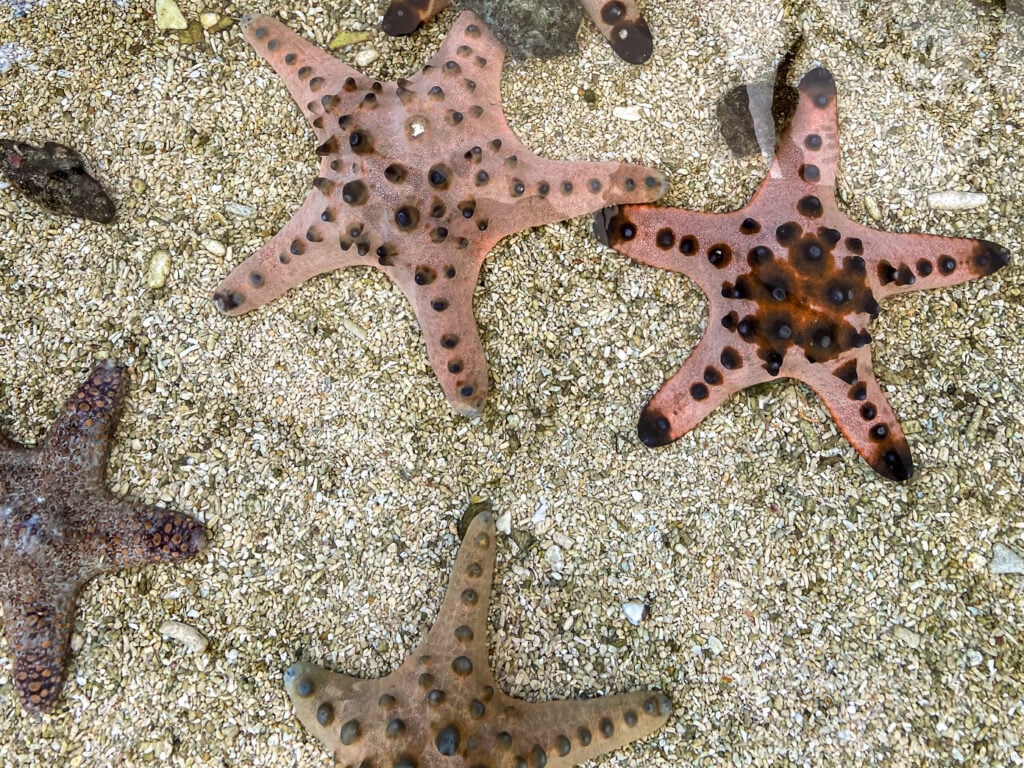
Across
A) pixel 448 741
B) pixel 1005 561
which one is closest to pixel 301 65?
pixel 448 741

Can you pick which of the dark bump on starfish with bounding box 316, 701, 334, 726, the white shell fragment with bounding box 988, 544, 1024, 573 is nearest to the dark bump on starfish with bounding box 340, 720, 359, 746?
the dark bump on starfish with bounding box 316, 701, 334, 726

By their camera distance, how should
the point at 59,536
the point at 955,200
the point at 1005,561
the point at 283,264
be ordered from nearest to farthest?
the point at 59,536 → the point at 1005,561 → the point at 283,264 → the point at 955,200

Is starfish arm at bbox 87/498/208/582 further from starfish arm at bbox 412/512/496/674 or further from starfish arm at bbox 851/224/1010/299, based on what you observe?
starfish arm at bbox 851/224/1010/299

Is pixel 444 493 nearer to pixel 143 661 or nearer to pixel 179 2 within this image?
pixel 143 661

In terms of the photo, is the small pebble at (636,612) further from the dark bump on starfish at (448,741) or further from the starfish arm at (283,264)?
the starfish arm at (283,264)

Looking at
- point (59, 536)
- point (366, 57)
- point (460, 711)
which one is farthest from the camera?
point (366, 57)

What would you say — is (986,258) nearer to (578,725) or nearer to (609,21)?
(609,21)

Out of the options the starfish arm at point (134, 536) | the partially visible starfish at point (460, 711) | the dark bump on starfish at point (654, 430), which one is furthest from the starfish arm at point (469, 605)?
the starfish arm at point (134, 536)
